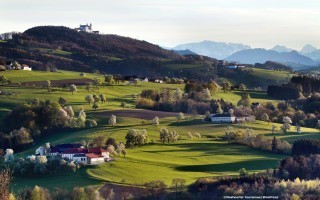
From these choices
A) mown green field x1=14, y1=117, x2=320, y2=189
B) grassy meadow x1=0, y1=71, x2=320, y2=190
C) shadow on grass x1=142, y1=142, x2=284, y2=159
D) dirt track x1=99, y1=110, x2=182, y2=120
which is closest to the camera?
mown green field x1=14, y1=117, x2=320, y2=189

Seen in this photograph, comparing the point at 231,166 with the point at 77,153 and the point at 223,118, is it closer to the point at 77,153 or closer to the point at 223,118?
the point at 77,153

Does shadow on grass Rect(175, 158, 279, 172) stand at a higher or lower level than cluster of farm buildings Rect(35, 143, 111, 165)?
lower

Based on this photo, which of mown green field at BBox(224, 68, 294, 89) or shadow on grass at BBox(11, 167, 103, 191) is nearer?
shadow on grass at BBox(11, 167, 103, 191)

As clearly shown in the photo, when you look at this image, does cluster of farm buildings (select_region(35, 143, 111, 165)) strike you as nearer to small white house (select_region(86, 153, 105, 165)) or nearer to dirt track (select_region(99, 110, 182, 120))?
small white house (select_region(86, 153, 105, 165))

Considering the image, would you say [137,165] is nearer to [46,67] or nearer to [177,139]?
[177,139]

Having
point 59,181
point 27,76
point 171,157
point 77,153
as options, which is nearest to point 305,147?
point 171,157

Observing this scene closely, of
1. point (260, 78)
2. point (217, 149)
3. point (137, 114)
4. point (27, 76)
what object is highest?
point (260, 78)

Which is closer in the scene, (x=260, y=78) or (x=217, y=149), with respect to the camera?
(x=217, y=149)

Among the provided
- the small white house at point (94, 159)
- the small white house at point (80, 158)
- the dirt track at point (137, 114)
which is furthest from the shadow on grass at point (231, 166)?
the dirt track at point (137, 114)

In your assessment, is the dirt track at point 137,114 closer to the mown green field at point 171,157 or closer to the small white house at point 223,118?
the mown green field at point 171,157

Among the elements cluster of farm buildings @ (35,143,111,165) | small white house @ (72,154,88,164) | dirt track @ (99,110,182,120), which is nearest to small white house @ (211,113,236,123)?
dirt track @ (99,110,182,120)

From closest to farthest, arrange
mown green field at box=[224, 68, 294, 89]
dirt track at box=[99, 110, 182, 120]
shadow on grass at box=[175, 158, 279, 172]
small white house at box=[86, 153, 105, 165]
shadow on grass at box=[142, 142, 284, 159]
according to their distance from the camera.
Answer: small white house at box=[86, 153, 105, 165], shadow on grass at box=[175, 158, 279, 172], shadow on grass at box=[142, 142, 284, 159], dirt track at box=[99, 110, 182, 120], mown green field at box=[224, 68, 294, 89]

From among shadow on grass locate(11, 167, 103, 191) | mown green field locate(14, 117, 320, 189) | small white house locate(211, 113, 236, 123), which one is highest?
small white house locate(211, 113, 236, 123)
